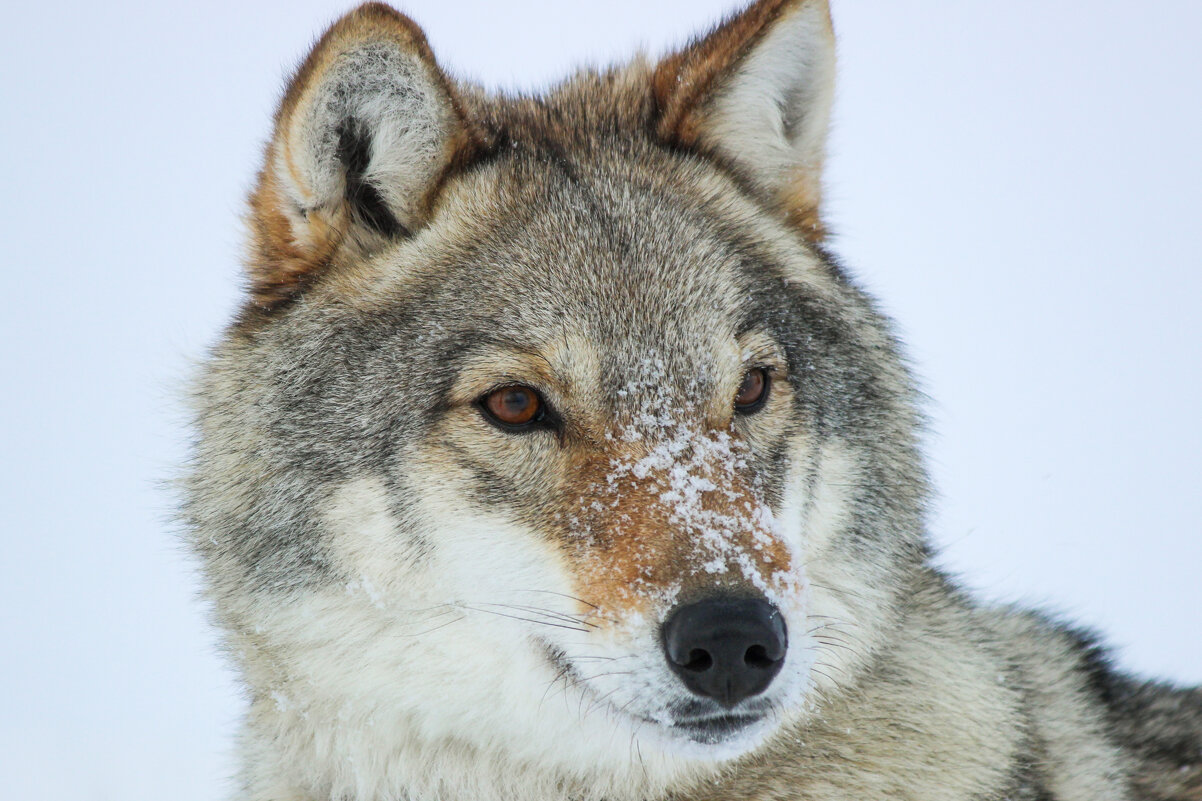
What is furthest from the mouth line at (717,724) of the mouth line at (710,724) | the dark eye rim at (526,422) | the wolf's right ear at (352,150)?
the wolf's right ear at (352,150)

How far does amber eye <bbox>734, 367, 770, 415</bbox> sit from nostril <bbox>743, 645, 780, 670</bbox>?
0.82 m

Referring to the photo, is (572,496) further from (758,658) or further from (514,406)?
(758,658)

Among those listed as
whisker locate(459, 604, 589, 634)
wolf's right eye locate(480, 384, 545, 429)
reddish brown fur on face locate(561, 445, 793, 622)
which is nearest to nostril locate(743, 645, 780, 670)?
reddish brown fur on face locate(561, 445, 793, 622)

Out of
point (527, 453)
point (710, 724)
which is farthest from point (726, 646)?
point (527, 453)

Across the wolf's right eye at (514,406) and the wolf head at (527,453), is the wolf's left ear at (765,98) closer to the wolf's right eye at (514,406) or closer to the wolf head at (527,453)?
the wolf head at (527,453)

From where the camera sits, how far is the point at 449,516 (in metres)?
3.13

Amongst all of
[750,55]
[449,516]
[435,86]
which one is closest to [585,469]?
[449,516]

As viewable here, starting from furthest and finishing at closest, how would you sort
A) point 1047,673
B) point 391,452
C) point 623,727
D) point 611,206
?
point 1047,673
point 611,206
point 391,452
point 623,727

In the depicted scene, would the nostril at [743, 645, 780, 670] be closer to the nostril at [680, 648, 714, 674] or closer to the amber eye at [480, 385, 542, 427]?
the nostril at [680, 648, 714, 674]

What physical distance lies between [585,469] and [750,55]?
1515 millimetres

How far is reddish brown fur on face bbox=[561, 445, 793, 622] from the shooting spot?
2762 mm

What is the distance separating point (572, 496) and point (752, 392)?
66 centimetres

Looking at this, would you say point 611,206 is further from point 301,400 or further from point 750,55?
point 301,400

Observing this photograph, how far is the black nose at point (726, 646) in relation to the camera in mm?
2668
